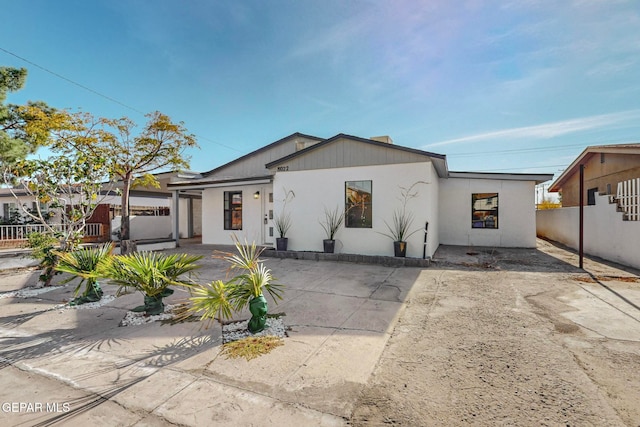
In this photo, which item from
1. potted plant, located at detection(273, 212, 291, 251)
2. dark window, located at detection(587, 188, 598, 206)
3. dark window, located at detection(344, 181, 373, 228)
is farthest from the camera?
dark window, located at detection(587, 188, 598, 206)

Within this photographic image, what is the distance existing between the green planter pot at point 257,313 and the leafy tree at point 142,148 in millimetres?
8219

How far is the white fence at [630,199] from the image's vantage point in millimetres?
6953

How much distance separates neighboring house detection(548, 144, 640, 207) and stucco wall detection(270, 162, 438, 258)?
578 cm

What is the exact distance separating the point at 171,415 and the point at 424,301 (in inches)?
152

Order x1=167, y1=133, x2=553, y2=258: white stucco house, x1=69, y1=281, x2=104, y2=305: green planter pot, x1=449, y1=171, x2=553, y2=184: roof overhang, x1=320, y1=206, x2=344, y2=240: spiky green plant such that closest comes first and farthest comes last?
x1=69, y1=281, x2=104, y2=305: green planter pot → x1=167, y1=133, x2=553, y2=258: white stucco house → x1=320, y1=206, x2=344, y2=240: spiky green plant → x1=449, y1=171, x2=553, y2=184: roof overhang

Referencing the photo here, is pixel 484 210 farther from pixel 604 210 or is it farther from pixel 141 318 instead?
pixel 141 318

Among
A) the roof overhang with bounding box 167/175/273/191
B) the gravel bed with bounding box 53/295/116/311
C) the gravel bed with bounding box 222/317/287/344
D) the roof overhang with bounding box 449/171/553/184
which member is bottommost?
the gravel bed with bounding box 53/295/116/311

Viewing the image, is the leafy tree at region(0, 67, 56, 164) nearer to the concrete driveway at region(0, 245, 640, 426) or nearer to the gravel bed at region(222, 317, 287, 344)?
the concrete driveway at region(0, 245, 640, 426)

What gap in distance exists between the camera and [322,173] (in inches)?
359

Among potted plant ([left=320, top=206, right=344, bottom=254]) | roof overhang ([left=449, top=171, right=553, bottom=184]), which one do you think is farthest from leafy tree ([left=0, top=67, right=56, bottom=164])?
roof overhang ([left=449, top=171, right=553, bottom=184])

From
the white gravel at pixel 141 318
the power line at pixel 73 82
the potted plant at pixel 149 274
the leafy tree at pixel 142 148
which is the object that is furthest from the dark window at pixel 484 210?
the power line at pixel 73 82

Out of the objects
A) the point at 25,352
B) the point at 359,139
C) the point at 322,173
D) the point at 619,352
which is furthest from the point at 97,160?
the point at 619,352

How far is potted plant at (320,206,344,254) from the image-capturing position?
872 centimetres

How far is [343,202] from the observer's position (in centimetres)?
883
